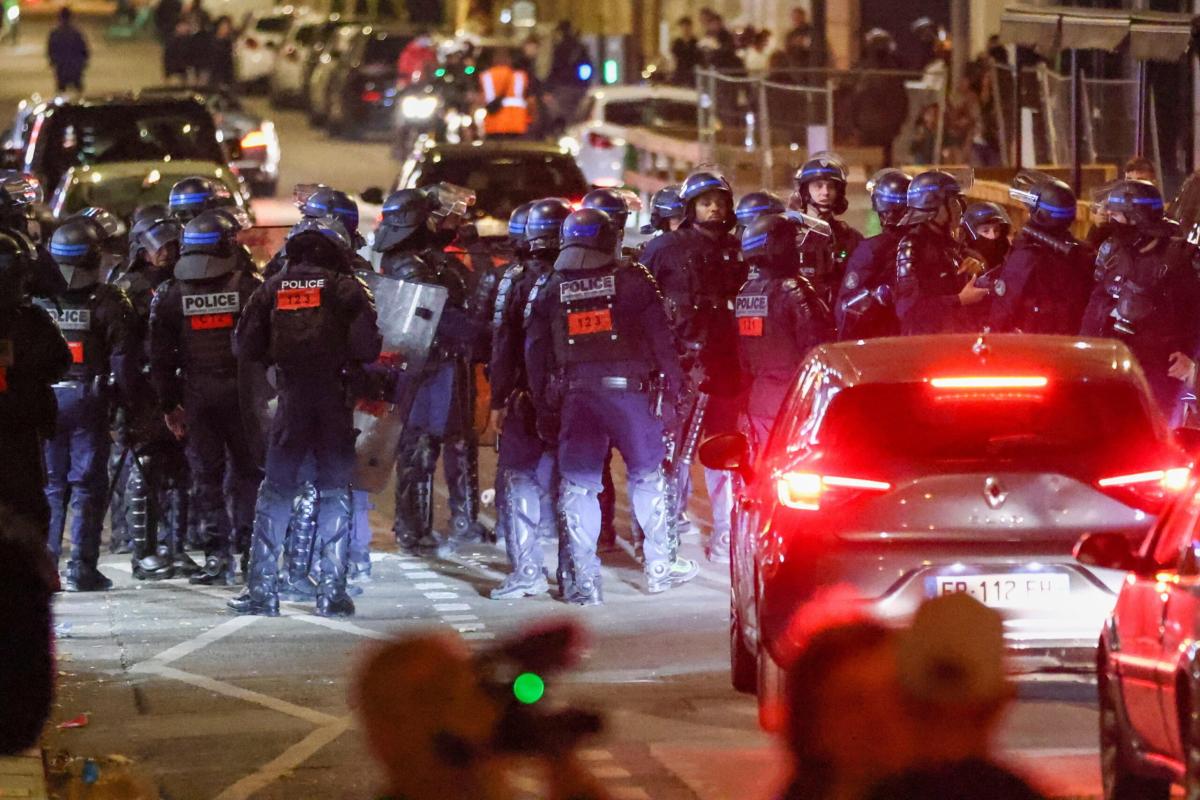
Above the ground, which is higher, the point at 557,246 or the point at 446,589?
the point at 557,246

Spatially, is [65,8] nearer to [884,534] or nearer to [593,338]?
[593,338]

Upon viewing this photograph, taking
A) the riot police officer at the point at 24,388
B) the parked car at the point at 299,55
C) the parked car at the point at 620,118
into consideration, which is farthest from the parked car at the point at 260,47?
the riot police officer at the point at 24,388

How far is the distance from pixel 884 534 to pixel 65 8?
37.6 m

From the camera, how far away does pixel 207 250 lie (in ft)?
40.9

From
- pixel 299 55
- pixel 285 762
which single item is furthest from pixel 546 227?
pixel 299 55

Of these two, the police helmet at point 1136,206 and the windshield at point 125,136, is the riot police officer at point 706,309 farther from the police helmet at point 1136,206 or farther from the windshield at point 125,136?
the windshield at point 125,136

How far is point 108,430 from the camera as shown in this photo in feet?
42.3

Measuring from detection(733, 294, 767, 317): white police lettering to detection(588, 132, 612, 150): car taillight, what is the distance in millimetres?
18122

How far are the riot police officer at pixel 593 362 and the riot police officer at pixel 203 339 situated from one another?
1.59 metres

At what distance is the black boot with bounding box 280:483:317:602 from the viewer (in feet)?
39.9

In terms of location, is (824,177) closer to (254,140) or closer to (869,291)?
(869,291)

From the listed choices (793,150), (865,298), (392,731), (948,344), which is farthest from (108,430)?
(793,150)

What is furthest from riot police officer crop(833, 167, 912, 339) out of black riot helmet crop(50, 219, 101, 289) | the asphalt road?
black riot helmet crop(50, 219, 101, 289)

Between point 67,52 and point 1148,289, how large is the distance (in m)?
33.9
